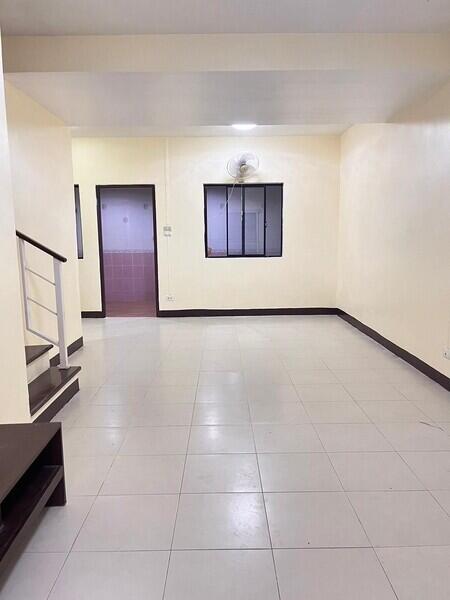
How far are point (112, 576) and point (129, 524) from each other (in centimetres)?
29

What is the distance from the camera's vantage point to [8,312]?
2275mm

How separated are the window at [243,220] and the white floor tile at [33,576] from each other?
5.43m

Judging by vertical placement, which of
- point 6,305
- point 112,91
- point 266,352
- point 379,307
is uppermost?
point 112,91

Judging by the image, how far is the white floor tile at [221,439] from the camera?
2.55 meters

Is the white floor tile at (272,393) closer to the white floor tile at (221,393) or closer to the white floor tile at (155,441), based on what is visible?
the white floor tile at (221,393)

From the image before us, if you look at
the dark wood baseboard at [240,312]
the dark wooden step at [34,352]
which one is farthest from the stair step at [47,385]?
the dark wood baseboard at [240,312]

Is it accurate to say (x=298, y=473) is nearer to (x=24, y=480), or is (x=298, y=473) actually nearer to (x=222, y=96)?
(x=24, y=480)

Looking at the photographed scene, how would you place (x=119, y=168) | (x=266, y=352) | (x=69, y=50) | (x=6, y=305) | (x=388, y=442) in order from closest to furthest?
1. (x=6, y=305)
2. (x=388, y=442)
3. (x=69, y=50)
4. (x=266, y=352)
5. (x=119, y=168)

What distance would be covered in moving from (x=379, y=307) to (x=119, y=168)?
4456 mm

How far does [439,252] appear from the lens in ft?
11.9

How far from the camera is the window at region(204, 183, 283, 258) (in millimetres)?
6777

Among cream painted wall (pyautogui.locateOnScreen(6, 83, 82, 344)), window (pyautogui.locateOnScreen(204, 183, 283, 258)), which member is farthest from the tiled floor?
window (pyautogui.locateOnScreen(204, 183, 283, 258))

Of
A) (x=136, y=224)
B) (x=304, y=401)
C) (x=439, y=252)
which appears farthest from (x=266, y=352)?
(x=136, y=224)

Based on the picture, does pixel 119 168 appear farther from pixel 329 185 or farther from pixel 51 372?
pixel 51 372
